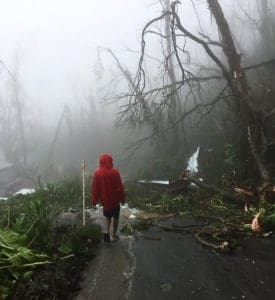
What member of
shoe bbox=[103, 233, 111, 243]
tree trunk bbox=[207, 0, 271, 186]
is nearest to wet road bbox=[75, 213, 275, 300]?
shoe bbox=[103, 233, 111, 243]

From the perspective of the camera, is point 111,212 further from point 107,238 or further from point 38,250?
point 38,250

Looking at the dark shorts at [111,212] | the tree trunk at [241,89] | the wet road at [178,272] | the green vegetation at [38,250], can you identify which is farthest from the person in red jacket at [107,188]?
the tree trunk at [241,89]

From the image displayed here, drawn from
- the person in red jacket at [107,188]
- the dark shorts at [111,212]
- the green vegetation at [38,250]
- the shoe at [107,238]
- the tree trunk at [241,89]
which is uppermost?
the tree trunk at [241,89]

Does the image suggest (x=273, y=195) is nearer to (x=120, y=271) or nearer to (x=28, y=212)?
(x=120, y=271)

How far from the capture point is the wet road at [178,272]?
483 centimetres

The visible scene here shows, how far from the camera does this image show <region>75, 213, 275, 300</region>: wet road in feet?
15.9

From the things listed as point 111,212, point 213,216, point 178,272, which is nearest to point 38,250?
point 111,212

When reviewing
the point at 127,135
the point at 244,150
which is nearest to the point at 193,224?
the point at 244,150

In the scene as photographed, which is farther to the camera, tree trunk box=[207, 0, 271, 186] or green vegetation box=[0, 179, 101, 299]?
tree trunk box=[207, 0, 271, 186]

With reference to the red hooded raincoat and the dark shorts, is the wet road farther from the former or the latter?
the red hooded raincoat

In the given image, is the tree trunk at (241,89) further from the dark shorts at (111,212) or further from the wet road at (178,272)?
the dark shorts at (111,212)

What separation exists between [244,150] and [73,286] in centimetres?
892

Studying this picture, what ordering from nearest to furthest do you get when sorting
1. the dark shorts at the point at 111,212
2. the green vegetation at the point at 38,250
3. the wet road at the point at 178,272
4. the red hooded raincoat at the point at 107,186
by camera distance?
the wet road at the point at 178,272
the green vegetation at the point at 38,250
the red hooded raincoat at the point at 107,186
the dark shorts at the point at 111,212

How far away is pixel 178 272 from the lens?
18.0ft
